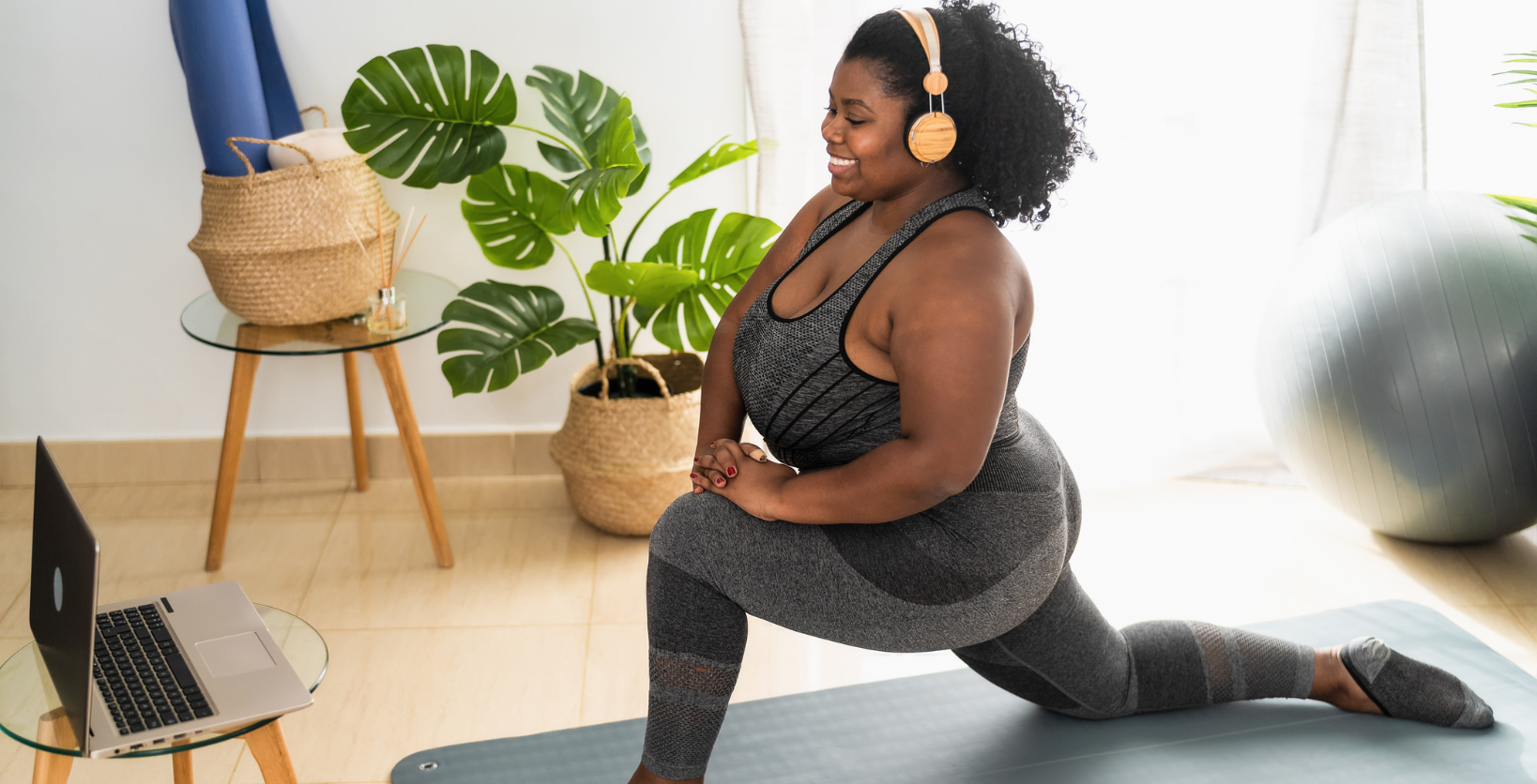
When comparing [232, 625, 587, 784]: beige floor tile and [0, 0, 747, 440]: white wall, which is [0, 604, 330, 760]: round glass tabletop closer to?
[232, 625, 587, 784]: beige floor tile

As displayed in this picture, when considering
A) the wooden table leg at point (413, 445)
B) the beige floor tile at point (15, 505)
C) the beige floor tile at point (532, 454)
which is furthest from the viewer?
the beige floor tile at point (532, 454)

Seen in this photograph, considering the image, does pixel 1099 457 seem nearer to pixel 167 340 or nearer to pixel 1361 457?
pixel 1361 457

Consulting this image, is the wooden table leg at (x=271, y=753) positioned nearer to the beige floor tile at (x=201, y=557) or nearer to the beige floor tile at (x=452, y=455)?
the beige floor tile at (x=201, y=557)

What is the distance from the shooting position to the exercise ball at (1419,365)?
87.1 inches

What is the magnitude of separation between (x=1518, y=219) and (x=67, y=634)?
230 cm

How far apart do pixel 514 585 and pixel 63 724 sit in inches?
47.2

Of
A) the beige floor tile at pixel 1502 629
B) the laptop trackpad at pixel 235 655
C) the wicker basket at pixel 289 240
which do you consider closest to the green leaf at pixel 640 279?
the wicker basket at pixel 289 240

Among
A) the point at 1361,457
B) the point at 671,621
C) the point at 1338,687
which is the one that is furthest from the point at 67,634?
the point at 1361,457

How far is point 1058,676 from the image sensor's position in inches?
66.8

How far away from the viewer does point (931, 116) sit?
4.25 ft

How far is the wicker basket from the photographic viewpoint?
2172mm

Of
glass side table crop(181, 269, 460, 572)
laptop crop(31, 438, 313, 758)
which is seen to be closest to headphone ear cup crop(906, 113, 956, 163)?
laptop crop(31, 438, 313, 758)

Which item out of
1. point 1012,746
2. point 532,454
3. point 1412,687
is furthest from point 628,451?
point 1412,687

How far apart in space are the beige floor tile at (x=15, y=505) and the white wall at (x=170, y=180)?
0.41 ft
